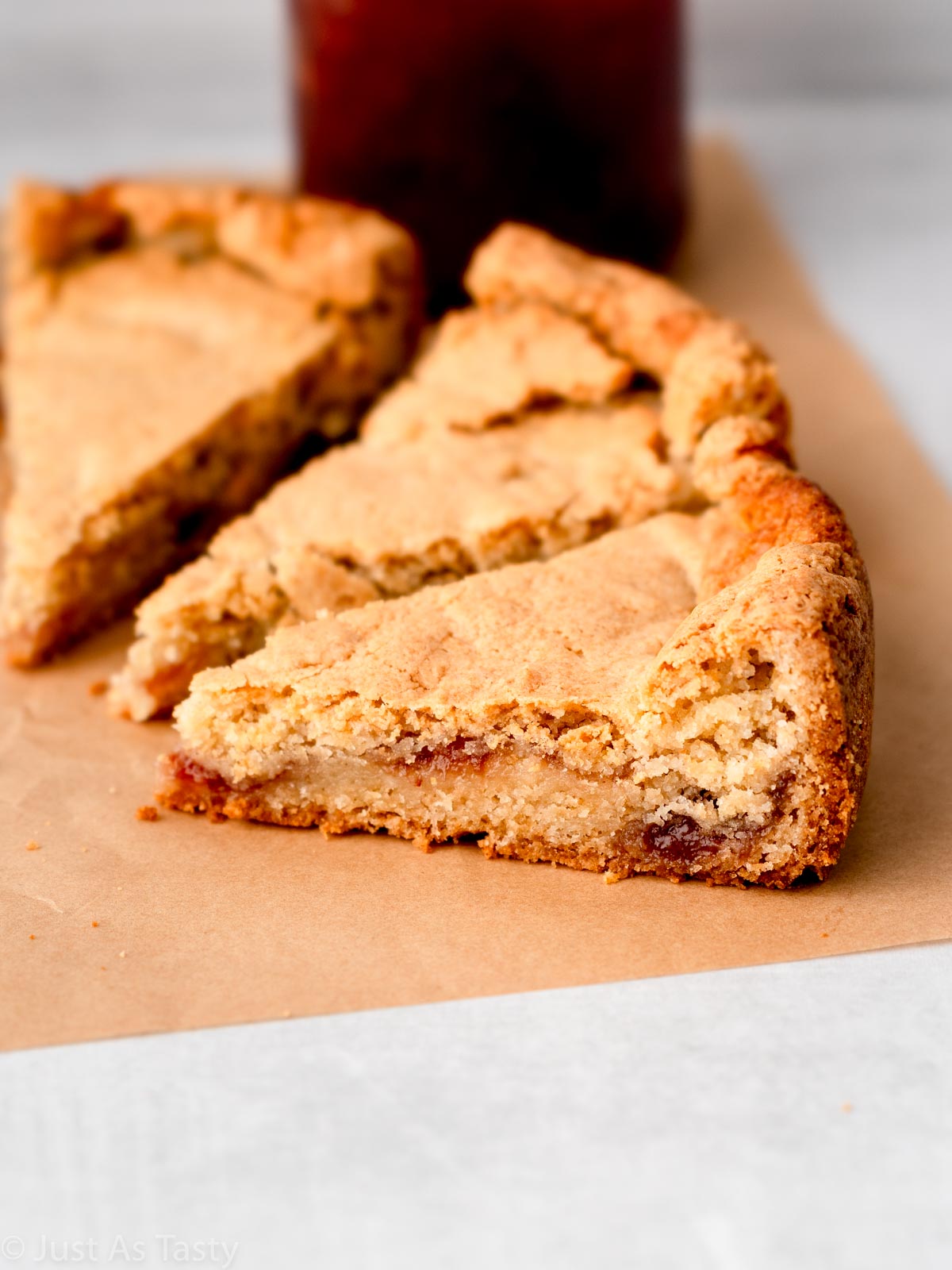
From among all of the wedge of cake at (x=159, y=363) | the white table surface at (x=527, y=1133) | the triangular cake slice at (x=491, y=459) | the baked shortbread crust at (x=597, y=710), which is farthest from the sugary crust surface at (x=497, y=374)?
the white table surface at (x=527, y=1133)

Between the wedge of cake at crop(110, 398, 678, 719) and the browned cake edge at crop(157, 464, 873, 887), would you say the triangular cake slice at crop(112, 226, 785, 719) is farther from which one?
the browned cake edge at crop(157, 464, 873, 887)

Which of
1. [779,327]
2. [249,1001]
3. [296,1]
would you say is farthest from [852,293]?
[249,1001]

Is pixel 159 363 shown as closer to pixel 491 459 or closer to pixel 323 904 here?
pixel 491 459

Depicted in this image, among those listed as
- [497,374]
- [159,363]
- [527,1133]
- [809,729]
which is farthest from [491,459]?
[527,1133]

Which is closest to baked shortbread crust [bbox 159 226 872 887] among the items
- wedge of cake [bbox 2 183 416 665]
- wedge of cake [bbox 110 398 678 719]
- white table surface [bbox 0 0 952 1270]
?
wedge of cake [bbox 110 398 678 719]

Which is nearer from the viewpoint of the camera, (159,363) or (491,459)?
(491,459)

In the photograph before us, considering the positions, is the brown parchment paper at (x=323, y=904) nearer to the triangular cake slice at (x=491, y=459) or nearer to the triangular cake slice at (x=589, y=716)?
the triangular cake slice at (x=589, y=716)
